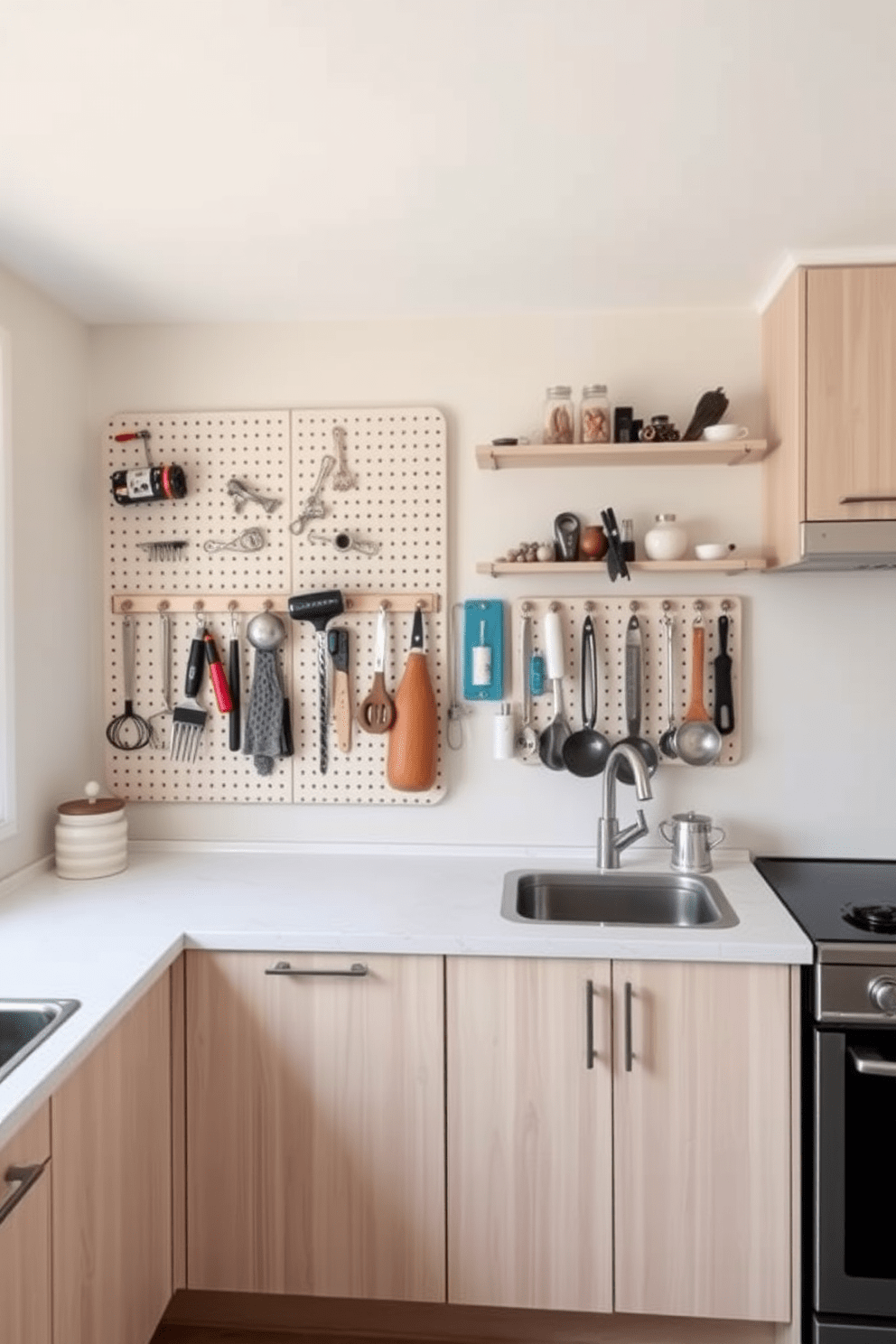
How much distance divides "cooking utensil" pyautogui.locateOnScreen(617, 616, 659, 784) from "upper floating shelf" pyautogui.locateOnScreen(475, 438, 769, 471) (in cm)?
40

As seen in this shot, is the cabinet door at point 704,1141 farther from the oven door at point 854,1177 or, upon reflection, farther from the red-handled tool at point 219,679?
the red-handled tool at point 219,679

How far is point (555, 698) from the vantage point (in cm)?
231

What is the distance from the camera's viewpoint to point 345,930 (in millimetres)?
1781

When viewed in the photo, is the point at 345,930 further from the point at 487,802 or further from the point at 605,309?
the point at 605,309

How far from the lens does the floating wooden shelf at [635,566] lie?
2.10 m

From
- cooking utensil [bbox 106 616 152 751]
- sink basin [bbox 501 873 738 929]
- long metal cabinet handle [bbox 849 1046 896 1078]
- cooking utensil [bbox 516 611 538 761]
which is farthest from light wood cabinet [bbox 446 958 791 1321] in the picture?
cooking utensil [bbox 106 616 152 751]

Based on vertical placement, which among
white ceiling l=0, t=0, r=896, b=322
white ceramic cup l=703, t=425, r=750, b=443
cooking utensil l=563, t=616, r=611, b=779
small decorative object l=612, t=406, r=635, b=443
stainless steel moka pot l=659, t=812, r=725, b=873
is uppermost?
white ceiling l=0, t=0, r=896, b=322

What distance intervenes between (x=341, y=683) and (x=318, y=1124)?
1024 mm

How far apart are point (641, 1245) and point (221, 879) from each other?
118 cm

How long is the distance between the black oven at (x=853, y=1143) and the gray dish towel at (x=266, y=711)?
4.45 feet

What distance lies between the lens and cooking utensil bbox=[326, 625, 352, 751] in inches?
91.3

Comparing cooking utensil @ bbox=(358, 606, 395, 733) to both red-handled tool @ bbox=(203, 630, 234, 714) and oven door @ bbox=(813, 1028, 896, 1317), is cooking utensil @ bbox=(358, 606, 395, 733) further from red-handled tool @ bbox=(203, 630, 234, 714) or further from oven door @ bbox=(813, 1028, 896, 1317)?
oven door @ bbox=(813, 1028, 896, 1317)

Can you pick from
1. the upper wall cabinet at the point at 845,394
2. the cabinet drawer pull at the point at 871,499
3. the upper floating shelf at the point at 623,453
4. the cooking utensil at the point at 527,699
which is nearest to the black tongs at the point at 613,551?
the upper floating shelf at the point at 623,453

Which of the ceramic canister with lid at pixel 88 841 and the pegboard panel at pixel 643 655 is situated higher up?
the pegboard panel at pixel 643 655
